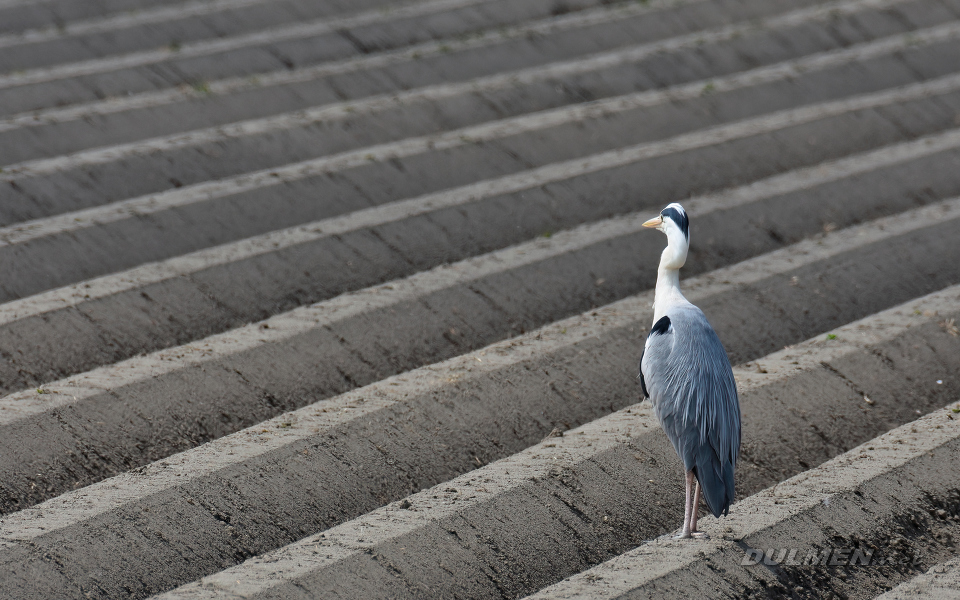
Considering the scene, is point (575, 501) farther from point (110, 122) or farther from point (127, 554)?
point (110, 122)

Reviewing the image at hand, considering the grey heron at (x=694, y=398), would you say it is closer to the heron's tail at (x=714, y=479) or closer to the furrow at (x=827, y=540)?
the heron's tail at (x=714, y=479)

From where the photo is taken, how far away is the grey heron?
4457mm

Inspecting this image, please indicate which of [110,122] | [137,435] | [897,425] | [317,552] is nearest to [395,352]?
[137,435]

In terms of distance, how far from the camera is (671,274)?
4.94 meters

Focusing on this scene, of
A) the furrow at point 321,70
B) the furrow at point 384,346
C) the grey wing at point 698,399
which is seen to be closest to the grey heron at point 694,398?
the grey wing at point 698,399

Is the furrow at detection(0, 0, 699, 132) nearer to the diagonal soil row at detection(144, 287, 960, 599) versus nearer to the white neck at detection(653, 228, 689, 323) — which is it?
the diagonal soil row at detection(144, 287, 960, 599)

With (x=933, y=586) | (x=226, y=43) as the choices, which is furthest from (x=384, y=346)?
(x=226, y=43)

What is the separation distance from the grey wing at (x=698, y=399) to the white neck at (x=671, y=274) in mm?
146

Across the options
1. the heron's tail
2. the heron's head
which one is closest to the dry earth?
the heron's tail

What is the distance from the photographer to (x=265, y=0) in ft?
40.1

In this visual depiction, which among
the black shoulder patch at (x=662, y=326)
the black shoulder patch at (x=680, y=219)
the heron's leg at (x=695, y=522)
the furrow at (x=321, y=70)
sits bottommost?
the heron's leg at (x=695, y=522)

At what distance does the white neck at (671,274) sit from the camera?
484 cm

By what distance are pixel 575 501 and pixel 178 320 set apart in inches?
134

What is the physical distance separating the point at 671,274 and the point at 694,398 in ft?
2.46
